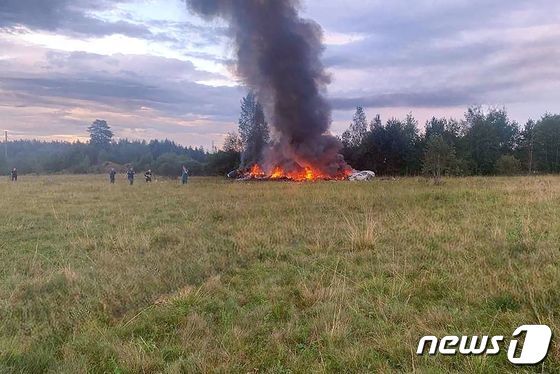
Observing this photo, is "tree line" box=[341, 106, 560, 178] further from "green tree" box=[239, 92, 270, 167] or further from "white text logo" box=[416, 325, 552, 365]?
"white text logo" box=[416, 325, 552, 365]

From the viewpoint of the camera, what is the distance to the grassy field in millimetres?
4727

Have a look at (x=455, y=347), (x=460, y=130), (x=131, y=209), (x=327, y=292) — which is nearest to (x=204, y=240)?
(x=327, y=292)

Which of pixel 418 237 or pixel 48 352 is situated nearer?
pixel 48 352

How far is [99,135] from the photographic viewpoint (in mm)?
136875

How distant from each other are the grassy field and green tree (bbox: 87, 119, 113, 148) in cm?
13420

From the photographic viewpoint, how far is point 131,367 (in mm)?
4617

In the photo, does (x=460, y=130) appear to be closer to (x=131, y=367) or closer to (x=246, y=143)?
(x=246, y=143)

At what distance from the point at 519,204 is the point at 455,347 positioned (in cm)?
1117

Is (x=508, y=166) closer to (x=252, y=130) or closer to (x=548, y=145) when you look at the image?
(x=548, y=145)

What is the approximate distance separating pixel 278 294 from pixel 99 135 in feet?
472

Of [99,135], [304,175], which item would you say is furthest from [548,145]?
[99,135]

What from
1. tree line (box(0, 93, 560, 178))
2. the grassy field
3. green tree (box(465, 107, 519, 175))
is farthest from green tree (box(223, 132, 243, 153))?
the grassy field

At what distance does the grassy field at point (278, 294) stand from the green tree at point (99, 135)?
5284 inches

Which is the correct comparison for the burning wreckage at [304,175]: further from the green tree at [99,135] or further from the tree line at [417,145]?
the green tree at [99,135]
